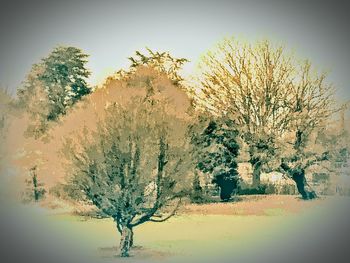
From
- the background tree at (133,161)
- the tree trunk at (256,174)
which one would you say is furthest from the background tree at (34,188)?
the tree trunk at (256,174)

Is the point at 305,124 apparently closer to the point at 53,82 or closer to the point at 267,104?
the point at 267,104

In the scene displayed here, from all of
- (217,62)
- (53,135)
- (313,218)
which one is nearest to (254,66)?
(217,62)

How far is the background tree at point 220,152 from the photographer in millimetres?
11951

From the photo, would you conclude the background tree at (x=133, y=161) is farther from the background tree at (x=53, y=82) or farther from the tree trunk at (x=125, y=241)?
the background tree at (x=53, y=82)

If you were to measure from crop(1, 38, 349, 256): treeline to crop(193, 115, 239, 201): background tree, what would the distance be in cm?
3

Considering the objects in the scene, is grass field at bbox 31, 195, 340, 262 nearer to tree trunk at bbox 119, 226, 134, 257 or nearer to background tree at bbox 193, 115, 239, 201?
tree trunk at bbox 119, 226, 134, 257

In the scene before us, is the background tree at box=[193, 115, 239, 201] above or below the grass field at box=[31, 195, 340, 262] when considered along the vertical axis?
above

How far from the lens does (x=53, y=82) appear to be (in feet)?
38.8

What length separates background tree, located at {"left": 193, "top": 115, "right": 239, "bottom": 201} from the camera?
12.0 metres

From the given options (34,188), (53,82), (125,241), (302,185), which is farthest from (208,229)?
(53,82)

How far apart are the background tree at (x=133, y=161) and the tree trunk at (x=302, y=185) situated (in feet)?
10.4

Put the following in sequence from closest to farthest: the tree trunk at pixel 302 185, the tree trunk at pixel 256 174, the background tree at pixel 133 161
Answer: the background tree at pixel 133 161, the tree trunk at pixel 302 185, the tree trunk at pixel 256 174

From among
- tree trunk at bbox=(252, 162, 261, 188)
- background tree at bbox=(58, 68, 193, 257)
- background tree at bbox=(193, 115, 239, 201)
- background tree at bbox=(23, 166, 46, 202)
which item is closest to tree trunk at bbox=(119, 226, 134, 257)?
background tree at bbox=(58, 68, 193, 257)

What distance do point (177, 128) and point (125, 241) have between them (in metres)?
2.35
